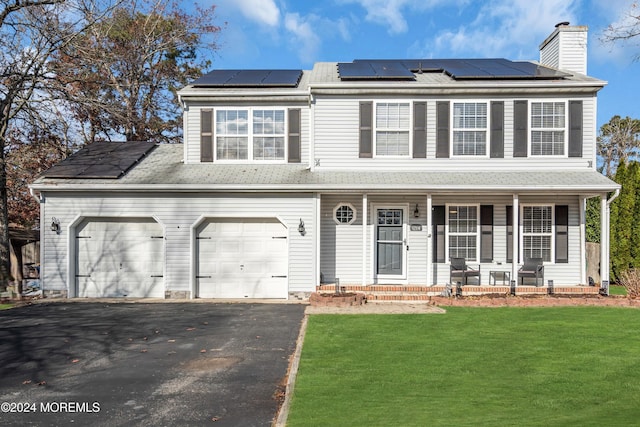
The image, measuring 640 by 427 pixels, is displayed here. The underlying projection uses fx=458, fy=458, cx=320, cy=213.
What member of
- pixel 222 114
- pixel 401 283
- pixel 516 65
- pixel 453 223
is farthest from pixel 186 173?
pixel 516 65

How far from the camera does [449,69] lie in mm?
14719

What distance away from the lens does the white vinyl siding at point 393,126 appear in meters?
13.3

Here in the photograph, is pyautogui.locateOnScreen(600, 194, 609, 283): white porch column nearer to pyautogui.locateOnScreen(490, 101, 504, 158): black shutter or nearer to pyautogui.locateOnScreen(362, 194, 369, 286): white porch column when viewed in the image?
pyautogui.locateOnScreen(490, 101, 504, 158): black shutter

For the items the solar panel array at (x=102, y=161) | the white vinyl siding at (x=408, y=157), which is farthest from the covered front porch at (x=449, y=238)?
the solar panel array at (x=102, y=161)

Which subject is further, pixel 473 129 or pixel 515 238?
pixel 473 129

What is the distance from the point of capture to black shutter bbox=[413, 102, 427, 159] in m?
13.2

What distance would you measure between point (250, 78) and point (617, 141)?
129 ft

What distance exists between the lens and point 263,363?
6.93 meters

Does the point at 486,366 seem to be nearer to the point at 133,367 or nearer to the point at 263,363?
the point at 263,363

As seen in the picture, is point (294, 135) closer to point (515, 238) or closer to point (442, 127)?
point (442, 127)

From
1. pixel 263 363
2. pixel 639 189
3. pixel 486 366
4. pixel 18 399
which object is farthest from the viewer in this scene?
pixel 639 189

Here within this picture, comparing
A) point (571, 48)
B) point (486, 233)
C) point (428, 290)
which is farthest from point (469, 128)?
point (571, 48)

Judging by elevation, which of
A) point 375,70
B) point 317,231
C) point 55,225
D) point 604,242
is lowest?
point 604,242

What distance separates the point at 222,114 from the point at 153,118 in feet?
40.8
